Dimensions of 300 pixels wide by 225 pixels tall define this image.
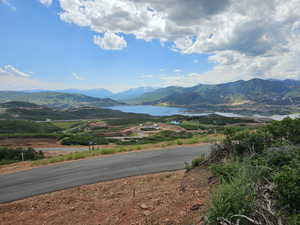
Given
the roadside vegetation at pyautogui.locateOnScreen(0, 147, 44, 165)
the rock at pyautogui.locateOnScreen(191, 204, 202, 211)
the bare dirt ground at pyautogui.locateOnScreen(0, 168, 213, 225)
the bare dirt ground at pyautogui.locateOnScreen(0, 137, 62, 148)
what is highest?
the rock at pyautogui.locateOnScreen(191, 204, 202, 211)

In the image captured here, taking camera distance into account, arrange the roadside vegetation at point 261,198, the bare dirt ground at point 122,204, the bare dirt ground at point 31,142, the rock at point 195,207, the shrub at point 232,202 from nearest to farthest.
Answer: the roadside vegetation at point 261,198
the shrub at point 232,202
the rock at point 195,207
the bare dirt ground at point 122,204
the bare dirt ground at point 31,142

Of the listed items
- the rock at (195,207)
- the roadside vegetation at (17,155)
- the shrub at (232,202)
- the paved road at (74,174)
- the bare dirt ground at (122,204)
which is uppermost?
the shrub at (232,202)

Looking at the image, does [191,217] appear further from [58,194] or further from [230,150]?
[58,194]

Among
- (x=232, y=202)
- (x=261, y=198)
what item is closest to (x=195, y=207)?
(x=232, y=202)

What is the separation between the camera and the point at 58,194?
6.87 metres

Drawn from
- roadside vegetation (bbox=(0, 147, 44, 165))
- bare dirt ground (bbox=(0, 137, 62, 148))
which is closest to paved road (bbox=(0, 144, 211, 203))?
roadside vegetation (bbox=(0, 147, 44, 165))

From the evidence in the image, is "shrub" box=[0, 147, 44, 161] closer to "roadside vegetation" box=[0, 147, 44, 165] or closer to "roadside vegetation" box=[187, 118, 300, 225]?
"roadside vegetation" box=[0, 147, 44, 165]

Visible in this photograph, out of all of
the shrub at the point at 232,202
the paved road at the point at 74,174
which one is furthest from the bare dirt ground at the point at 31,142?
the shrub at the point at 232,202

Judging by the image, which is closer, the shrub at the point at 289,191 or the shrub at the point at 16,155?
the shrub at the point at 289,191

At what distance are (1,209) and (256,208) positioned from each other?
314 inches

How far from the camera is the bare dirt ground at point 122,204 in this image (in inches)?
154

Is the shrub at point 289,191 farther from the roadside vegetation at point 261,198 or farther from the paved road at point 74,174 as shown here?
the paved road at point 74,174

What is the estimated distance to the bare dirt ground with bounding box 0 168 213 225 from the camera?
391 cm

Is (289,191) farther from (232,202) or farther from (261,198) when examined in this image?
(232,202)
